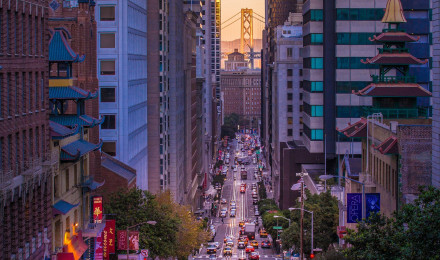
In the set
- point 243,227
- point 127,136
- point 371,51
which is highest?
point 371,51

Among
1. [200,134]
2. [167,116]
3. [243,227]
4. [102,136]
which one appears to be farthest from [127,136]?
[200,134]

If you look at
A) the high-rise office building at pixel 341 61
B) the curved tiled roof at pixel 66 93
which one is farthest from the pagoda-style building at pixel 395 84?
the high-rise office building at pixel 341 61

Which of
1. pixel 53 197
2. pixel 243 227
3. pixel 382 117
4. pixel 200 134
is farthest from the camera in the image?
pixel 200 134

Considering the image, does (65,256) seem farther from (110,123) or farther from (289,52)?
(289,52)

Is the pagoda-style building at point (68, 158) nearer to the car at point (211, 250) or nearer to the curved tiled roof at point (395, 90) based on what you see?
the curved tiled roof at point (395, 90)

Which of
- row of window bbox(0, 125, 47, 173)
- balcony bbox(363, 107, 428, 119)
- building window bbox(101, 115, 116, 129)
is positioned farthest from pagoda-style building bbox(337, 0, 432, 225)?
building window bbox(101, 115, 116, 129)

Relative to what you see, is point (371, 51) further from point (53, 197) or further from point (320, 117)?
point (53, 197)

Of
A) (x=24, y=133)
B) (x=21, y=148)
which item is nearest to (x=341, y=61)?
(x=24, y=133)
